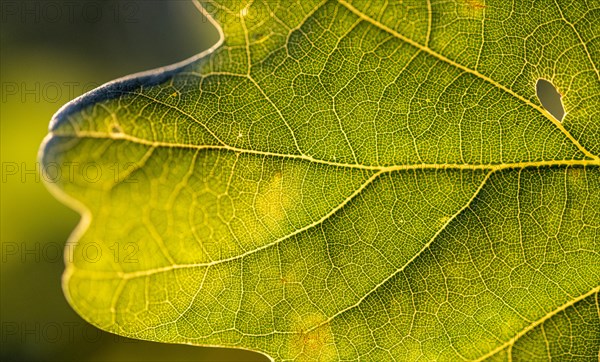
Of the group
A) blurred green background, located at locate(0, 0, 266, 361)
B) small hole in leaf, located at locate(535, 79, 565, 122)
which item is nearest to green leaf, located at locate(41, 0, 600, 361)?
small hole in leaf, located at locate(535, 79, 565, 122)

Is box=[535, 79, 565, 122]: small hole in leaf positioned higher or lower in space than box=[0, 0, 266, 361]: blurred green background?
higher

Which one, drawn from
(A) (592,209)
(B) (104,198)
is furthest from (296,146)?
(A) (592,209)

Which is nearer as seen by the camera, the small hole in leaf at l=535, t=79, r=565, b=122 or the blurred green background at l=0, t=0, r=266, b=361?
the small hole in leaf at l=535, t=79, r=565, b=122

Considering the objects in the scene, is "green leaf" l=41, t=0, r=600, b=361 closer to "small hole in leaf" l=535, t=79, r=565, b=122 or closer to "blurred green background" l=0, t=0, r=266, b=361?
"small hole in leaf" l=535, t=79, r=565, b=122

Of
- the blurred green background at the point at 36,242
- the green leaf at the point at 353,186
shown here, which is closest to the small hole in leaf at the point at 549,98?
the green leaf at the point at 353,186

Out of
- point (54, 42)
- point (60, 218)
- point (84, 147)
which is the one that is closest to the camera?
point (84, 147)

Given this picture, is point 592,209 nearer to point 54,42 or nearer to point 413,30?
point 413,30

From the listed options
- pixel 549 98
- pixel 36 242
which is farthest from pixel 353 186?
pixel 36 242
